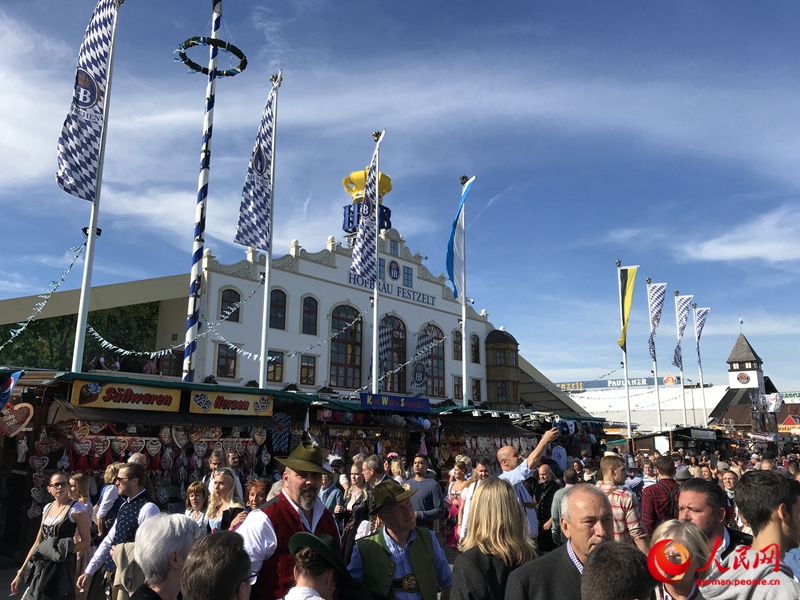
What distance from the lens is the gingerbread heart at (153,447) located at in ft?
39.9

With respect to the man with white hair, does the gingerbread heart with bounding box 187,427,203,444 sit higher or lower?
higher

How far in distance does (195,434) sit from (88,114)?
712 centimetres

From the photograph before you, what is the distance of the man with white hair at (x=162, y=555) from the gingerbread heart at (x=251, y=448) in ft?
37.1

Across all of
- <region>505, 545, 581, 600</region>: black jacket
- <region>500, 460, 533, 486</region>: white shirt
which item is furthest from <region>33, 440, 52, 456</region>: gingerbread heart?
<region>505, 545, 581, 600</region>: black jacket

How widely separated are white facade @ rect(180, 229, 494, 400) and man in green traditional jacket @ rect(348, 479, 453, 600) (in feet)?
56.8

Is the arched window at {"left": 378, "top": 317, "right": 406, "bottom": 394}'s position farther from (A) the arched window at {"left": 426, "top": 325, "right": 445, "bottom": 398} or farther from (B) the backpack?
(B) the backpack

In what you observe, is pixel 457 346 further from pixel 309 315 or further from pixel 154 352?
pixel 154 352

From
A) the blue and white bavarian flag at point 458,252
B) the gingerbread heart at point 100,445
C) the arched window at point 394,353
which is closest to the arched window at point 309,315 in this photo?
the arched window at point 394,353

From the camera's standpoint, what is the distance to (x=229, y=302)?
84.9 ft

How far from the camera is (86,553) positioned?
254 inches

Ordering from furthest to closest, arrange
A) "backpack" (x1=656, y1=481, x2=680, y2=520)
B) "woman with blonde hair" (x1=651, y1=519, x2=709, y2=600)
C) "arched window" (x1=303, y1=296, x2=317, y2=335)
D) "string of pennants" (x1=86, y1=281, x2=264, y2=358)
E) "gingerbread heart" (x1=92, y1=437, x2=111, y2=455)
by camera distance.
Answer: "arched window" (x1=303, y1=296, x2=317, y2=335), "string of pennants" (x1=86, y1=281, x2=264, y2=358), "gingerbread heart" (x1=92, y1=437, x2=111, y2=455), "backpack" (x1=656, y1=481, x2=680, y2=520), "woman with blonde hair" (x1=651, y1=519, x2=709, y2=600)

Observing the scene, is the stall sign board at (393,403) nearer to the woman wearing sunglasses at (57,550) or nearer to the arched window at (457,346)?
the woman wearing sunglasses at (57,550)

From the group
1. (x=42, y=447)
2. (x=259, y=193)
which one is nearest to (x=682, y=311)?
(x=259, y=193)

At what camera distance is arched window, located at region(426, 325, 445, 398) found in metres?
33.0
